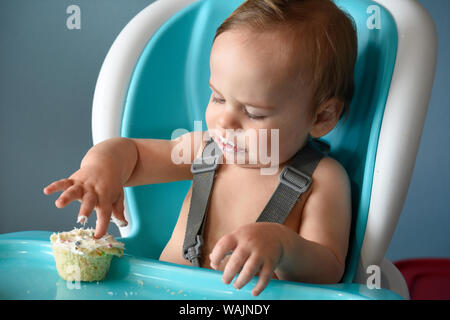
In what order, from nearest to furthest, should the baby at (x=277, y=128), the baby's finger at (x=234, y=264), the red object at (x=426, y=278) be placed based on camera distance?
the baby's finger at (x=234, y=264), the baby at (x=277, y=128), the red object at (x=426, y=278)

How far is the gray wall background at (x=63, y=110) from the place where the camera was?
4.37 feet

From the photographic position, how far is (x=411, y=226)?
1.40 m

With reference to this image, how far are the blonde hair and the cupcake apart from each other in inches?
11.5

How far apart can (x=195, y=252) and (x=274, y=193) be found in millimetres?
124

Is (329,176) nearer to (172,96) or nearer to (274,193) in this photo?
(274,193)

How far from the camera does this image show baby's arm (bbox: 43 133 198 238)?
584mm

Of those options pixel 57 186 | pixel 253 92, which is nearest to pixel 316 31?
pixel 253 92

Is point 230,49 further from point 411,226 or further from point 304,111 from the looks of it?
point 411,226

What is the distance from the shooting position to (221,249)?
19.9 inches

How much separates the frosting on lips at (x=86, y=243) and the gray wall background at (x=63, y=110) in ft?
2.77

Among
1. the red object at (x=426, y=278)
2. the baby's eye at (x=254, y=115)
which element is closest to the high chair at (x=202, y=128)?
the baby's eye at (x=254, y=115)

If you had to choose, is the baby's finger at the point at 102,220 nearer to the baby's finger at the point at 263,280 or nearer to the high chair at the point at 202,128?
the high chair at the point at 202,128

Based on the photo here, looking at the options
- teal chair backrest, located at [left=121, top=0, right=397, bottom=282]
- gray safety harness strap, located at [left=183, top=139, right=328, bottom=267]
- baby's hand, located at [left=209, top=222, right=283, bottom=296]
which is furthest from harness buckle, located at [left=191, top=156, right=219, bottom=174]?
baby's hand, located at [left=209, top=222, right=283, bottom=296]

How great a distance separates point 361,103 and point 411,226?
800 millimetres
